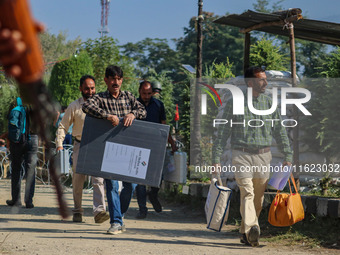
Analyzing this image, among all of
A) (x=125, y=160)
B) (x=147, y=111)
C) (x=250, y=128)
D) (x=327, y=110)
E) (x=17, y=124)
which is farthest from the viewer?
(x=17, y=124)

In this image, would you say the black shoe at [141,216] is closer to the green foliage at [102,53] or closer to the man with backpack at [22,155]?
the man with backpack at [22,155]

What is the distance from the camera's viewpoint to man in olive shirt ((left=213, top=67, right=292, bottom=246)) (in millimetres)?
6324

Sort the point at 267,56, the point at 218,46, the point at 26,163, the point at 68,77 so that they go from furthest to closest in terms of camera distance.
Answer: the point at 218,46 → the point at 68,77 → the point at 267,56 → the point at 26,163

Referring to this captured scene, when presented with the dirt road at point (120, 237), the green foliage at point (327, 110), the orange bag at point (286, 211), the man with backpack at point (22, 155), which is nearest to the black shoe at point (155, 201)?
the dirt road at point (120, 237)

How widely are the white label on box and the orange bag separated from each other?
4.82 feet

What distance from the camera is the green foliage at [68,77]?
18047mm

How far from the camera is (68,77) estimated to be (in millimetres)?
18234

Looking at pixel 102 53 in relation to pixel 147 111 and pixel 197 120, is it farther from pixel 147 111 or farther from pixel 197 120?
pixel 147 111

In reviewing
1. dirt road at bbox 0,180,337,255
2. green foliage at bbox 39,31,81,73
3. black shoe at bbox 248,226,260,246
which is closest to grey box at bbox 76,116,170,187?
dirt road at bbox 0,180,337,255

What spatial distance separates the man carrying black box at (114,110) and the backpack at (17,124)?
8.36 feet

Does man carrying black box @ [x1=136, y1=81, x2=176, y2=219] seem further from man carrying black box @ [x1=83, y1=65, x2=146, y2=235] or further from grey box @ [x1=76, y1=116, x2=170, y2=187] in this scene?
grey box @ [x1=76, y1=116, x2=170, y2=187]

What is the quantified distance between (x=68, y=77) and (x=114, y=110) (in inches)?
457

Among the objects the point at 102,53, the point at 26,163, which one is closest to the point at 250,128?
the point at 26,163

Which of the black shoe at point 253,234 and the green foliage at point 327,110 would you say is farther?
the green foliage at point 327,110
